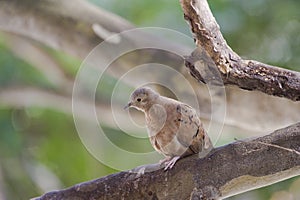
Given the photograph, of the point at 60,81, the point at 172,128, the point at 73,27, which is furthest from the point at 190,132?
the point at 60,81

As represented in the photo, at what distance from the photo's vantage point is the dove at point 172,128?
1.82 feet

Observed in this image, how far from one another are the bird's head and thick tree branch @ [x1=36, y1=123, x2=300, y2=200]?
2.4 inches

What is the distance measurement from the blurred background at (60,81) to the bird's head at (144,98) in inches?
16.3

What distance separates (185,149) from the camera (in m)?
0.56

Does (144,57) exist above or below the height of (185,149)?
above

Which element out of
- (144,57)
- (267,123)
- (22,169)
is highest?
(22,169)

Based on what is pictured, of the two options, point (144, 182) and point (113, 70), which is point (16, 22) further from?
point (144, 182)

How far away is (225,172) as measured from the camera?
550 mm

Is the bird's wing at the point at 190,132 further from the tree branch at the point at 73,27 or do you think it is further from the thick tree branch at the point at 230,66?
the tree branch at the point at 73,27

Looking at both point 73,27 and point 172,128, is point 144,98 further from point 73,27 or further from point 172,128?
point 73,27

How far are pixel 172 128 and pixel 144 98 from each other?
4 centimetres

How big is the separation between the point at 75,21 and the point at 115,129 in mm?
195

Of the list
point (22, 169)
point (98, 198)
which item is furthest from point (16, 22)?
point (98, 198)

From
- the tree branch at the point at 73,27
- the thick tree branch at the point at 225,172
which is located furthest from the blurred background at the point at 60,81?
the thick tree branch at the point at 225,172
